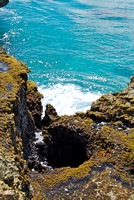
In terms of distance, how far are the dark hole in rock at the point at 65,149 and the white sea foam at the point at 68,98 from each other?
27.3 feet

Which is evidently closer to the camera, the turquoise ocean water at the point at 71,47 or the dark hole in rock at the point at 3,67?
the dark hole in rock at the point at 3,67

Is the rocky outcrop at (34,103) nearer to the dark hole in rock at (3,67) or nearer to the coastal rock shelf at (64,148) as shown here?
the coastal rock shelf at (64,148)

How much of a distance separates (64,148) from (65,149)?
0.07m

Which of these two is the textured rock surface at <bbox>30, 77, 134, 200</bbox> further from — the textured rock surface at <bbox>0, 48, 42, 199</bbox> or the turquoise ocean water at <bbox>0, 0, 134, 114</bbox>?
the turquoise ocean water at <bbox>0, 0, 134, 114</bbox>

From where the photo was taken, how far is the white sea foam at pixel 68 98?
1803cm

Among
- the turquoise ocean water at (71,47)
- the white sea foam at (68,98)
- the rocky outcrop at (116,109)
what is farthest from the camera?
the turquoise ocean water at (71,47)

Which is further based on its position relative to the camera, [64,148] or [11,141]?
[64,148]

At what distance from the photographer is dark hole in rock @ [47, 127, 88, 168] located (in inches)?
318

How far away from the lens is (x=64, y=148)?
8820 mm

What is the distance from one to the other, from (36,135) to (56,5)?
46.2 m

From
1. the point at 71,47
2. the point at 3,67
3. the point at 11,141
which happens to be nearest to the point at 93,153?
the point at 11,141

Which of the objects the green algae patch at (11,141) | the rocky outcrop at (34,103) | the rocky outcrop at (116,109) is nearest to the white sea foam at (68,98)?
the rocky outcrop at (34,103)

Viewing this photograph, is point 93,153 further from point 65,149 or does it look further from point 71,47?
point 71,47

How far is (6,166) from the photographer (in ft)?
13.8
